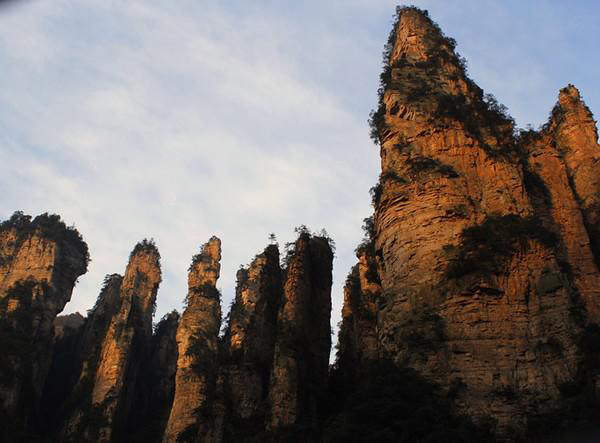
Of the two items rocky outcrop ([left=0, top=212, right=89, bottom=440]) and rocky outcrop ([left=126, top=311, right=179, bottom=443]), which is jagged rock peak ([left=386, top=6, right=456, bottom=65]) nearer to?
rocky outcrop ([left=126, top=311, right=179, bottom=443])

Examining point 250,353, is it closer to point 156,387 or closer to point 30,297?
point 156,387

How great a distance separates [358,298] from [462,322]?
1593cm

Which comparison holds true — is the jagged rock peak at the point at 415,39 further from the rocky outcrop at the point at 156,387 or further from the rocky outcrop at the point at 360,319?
the rocky outcrop at the point at 156,387

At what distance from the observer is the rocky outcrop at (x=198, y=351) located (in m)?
42.3

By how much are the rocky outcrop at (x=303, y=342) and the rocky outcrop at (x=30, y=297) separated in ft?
84.9

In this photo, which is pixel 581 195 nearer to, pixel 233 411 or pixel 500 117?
pixel 500 117

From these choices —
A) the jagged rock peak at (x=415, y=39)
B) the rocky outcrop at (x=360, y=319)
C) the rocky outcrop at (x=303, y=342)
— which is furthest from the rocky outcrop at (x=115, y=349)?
the jagged rock peak at (x=415, y=39)

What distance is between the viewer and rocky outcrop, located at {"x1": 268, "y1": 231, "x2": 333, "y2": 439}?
33875mm

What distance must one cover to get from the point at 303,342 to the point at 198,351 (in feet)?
48.2

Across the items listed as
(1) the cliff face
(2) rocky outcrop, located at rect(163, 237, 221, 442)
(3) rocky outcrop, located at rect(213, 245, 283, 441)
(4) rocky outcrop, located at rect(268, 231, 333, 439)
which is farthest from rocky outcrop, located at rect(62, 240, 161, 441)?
(1) the cliff face

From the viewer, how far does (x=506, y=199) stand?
93.5ft

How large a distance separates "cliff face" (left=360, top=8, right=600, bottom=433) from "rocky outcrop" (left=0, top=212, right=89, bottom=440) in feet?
118

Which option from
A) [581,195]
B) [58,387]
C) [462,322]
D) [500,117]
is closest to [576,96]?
[581,195]

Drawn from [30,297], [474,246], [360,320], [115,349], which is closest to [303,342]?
[360,320]
